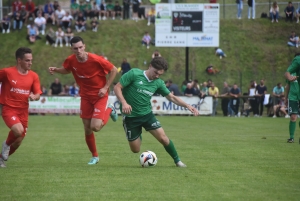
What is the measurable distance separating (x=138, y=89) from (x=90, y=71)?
3.61 ft

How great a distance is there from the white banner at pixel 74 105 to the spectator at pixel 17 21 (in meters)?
13.3

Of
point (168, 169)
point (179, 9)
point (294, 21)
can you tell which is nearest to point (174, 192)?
point (168, 169)

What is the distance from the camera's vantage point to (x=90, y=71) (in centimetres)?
1113

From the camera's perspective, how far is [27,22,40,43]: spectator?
42.8m

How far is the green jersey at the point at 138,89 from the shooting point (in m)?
10.5

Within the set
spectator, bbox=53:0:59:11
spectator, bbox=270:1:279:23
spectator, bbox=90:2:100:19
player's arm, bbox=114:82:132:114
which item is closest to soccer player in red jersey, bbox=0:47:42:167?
player's arm, bbox=114:82:132:114

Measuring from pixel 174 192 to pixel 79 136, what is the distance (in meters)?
10.9

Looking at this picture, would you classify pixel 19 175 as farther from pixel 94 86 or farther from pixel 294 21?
pixel 294 21

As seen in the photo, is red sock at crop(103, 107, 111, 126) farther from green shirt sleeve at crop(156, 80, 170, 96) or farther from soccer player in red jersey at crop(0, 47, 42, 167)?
soccer player in red jersey at crop(0, 47, 42, 167)

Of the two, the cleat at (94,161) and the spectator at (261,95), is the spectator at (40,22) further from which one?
the cleat at (94,161)

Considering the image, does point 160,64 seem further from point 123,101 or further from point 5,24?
point 5,24

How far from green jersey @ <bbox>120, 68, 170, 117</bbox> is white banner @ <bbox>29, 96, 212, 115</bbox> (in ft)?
67.6

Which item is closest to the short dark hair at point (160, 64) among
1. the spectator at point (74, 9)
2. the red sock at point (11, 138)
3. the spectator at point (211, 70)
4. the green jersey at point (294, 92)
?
the red sock at point (11, 138)

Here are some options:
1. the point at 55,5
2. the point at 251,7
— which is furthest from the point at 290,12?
the point at 55,5
